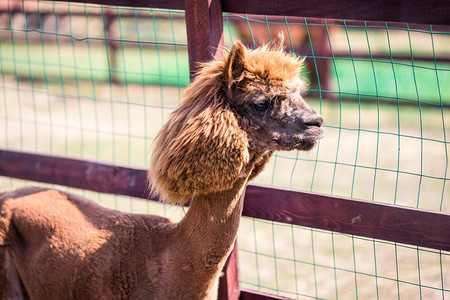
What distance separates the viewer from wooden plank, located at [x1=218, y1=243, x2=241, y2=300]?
3424 mm

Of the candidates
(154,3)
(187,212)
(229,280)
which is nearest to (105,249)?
A: (187,212)

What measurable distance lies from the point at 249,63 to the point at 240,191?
674 millimetres

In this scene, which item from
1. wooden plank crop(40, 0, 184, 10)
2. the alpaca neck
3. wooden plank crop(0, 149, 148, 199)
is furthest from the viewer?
wooden plank crop(0, 149, 148, 199)

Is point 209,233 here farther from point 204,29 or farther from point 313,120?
point 204,29

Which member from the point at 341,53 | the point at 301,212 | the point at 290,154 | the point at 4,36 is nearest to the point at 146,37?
the point at 4,36

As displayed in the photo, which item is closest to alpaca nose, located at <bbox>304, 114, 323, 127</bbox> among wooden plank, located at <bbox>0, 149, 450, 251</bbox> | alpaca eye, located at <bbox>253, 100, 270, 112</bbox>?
alpaca eye, located at <bbox>253, 100, 270, 112</bbox>

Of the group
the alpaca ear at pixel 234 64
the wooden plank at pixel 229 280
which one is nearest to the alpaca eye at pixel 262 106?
the alpaca ear at pixel 234 64

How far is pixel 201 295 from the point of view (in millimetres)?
2883

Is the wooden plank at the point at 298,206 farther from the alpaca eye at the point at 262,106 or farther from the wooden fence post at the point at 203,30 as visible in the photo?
the wooden fence post at the point at 203,30

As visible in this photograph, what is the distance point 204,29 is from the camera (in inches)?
122

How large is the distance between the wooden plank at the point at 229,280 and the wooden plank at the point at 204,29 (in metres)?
1.23

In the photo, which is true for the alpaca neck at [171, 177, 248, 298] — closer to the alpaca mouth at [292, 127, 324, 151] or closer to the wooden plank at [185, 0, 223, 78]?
the alpaca mouth at [292, 127, 324, 151]

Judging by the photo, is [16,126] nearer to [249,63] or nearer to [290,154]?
[290,154]

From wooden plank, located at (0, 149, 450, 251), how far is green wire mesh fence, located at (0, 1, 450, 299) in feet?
0.77
